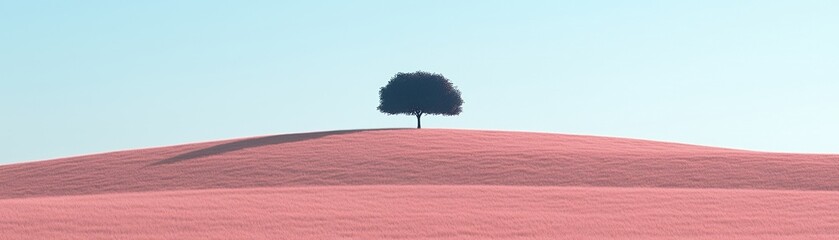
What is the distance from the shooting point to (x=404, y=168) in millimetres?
33938

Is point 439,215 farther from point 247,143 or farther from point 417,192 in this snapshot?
point 247,143

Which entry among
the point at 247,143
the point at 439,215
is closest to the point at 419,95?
the point at 247,143

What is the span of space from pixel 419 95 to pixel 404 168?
59.1ft

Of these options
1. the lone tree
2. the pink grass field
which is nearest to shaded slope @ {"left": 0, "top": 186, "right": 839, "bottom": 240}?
the pink grass field

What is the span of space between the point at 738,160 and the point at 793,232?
15203 mm

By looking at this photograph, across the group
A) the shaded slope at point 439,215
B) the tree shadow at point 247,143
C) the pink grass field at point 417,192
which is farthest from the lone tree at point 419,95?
the shaded slope at point 439,215

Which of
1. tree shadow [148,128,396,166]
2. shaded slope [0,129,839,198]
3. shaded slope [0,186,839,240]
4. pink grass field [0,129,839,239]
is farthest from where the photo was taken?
tree shadow [148,128,396,166]

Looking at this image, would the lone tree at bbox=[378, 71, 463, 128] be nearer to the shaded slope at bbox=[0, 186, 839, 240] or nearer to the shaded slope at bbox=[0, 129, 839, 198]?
the shaded slope at bbox=[0, 129, 839, 198]

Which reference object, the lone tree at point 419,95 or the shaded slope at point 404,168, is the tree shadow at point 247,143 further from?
the lone tree at point 419,95

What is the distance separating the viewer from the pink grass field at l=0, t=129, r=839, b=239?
797 inches

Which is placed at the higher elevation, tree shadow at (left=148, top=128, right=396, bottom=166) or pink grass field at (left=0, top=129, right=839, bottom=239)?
tree shadow at (left=148, top=128, right=396, bottom=166)

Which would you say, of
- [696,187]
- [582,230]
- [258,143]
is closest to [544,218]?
[582,230]

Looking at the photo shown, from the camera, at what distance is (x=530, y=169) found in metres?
33.2

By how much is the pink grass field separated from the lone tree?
244 inches
